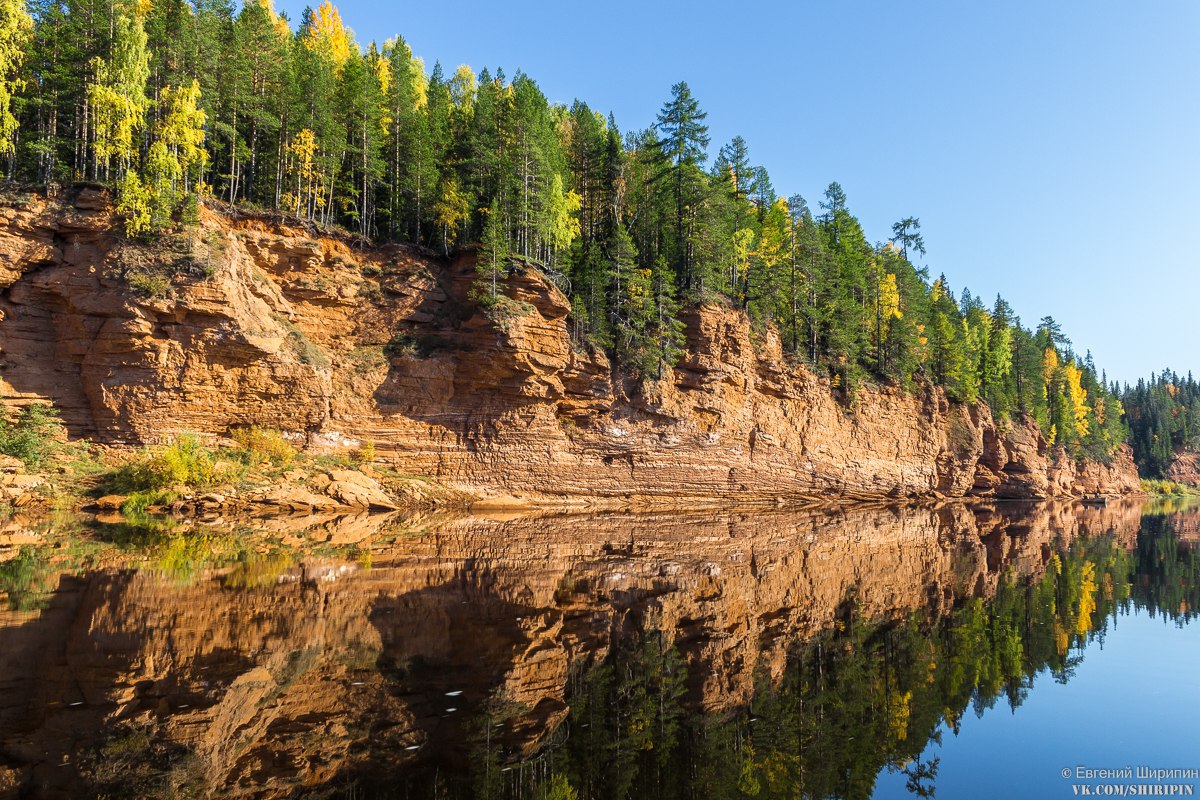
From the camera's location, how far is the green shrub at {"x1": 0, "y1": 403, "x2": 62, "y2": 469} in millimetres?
26344

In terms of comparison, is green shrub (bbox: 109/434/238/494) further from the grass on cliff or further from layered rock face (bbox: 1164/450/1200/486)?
layered rock face (bbox: 1164/450/1200/486)

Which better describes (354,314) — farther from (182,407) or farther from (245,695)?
Result: (245,695)

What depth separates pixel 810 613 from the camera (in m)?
12.9

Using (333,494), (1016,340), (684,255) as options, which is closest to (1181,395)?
(1016,340)

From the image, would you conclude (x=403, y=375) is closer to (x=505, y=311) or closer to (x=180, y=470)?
(x=505, y=311)

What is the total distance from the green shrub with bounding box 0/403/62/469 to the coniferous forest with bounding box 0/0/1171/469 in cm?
973

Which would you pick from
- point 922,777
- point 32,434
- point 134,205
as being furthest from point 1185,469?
point 32,434

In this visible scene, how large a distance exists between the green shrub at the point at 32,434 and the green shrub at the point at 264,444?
6960 millimetres

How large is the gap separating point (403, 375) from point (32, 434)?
649 inches

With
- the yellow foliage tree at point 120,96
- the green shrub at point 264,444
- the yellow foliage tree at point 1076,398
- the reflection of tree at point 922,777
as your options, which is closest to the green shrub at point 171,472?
the green shrub at point 264,444

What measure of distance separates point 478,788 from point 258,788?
1915mm

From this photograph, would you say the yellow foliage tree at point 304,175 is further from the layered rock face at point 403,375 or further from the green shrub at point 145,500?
the green shrub at point 145,500

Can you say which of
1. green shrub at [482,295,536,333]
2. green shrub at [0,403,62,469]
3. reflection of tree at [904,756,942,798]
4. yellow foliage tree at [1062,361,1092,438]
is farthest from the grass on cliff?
yellow foliage tree at [1062,361,1092,438]

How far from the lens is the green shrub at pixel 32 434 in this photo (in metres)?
26.3
